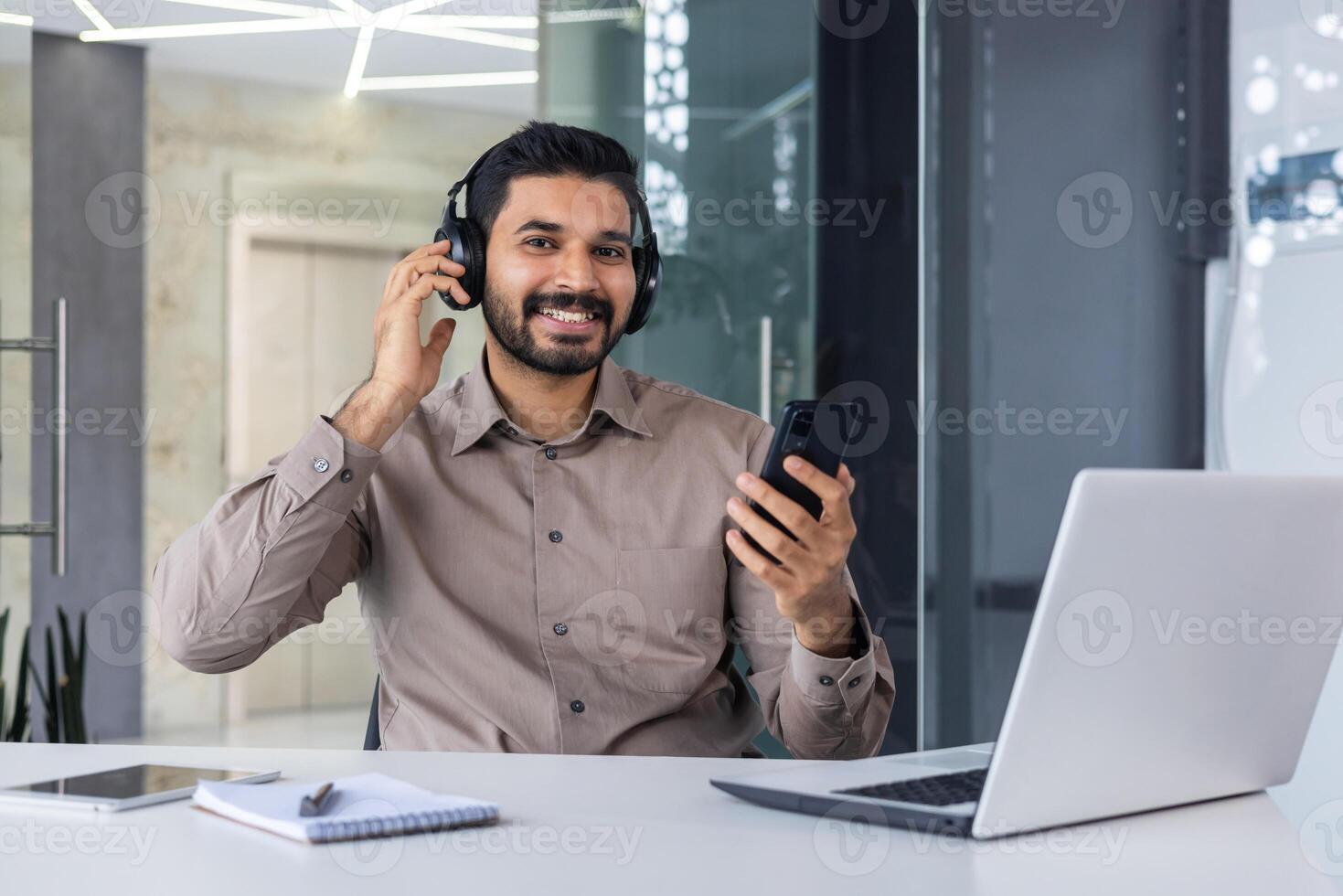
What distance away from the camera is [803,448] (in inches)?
46.6

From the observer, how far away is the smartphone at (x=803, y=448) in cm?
117

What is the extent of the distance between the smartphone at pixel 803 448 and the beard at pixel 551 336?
1.72 feet

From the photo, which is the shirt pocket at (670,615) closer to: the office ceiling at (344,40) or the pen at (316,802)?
the pen at (316,802)

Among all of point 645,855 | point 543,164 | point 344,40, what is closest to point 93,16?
point 344,40

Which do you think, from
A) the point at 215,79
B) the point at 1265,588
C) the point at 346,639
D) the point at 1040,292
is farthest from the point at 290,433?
the point at 1265,588

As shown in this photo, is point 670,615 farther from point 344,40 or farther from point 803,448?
point 344,40

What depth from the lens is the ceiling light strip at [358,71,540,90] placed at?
201 inches

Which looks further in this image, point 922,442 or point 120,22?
point 120,22

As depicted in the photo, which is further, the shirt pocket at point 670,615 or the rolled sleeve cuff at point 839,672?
the shirt pocket at point 670,615

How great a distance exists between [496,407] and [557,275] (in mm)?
206

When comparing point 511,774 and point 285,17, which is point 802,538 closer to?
point 511,774

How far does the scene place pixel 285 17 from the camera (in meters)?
4.54

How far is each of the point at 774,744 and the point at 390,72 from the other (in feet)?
11.0

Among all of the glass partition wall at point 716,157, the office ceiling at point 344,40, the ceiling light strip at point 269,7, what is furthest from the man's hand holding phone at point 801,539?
the ceiling light strip at point 269,7
